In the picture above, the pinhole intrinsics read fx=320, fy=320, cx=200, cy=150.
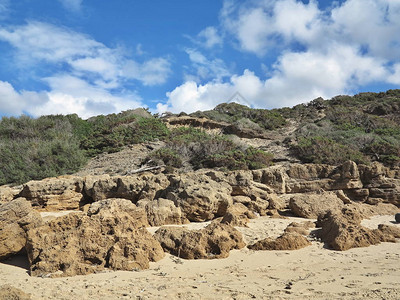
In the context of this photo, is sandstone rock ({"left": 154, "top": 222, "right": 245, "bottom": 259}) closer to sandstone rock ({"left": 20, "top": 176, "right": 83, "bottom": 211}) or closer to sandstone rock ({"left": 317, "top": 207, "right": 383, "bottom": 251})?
sandstone rock ({"left": 317, "top": 207, "right": 383, "bottom": 251})

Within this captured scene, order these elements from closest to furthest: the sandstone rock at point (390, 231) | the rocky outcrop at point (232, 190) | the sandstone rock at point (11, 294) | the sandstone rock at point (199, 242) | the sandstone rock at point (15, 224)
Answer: the sandstone rock at point (11, 294) < the sandstone rock at point (15, 224) < the sandstone rock at point (199, 242) < the sandstone rock at point (390, 231) < the rocky outcrop at point (232, 190)

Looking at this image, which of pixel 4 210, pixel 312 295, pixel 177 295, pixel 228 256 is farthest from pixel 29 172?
pixel 312 295

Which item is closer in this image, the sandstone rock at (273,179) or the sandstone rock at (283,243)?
the sandstone rock at (283,243)

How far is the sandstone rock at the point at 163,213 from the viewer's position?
803cm

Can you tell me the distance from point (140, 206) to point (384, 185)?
900 cm

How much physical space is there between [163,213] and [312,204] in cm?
477

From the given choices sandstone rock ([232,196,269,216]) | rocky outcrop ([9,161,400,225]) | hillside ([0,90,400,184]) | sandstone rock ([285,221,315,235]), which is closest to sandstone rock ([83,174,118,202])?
rocky outcrop ([9,161,400,225])

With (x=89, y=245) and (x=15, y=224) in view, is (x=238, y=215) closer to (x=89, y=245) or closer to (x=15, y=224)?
(x=89, y=245)

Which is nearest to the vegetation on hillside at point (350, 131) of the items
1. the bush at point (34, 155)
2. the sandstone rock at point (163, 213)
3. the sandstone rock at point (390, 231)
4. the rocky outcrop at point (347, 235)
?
the sandstone rock at point (390, 231)

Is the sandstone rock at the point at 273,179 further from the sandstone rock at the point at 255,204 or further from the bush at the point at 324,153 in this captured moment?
the bush at the point at 324,153

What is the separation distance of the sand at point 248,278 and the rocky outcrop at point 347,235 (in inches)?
7.9

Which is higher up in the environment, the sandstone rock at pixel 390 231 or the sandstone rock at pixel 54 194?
the sandstone rock at pixel 54 194

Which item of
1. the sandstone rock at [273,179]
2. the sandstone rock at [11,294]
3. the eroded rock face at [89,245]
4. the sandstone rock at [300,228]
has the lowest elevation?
the sandstone rock at [11,294]

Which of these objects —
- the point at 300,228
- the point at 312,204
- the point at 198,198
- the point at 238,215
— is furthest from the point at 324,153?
the point at 198,198
